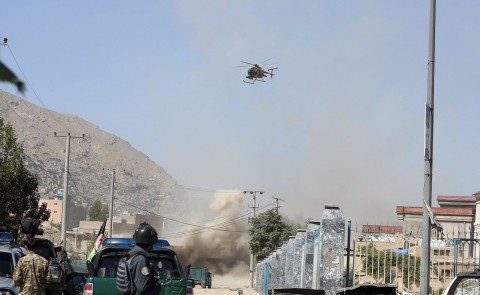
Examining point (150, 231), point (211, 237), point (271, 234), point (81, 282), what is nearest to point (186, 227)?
point (211, 237)

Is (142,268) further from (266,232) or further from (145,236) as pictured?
(266,232)

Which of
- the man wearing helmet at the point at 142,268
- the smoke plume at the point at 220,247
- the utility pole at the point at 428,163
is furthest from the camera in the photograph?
the smoke plume at the point at 220,247

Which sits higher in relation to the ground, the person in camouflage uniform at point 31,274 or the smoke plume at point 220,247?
the person in camouflage uniform at point 31,274

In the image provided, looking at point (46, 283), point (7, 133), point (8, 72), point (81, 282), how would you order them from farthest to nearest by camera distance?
point (7, 133) → point (81, 282) → point (46, 283) → point (8, 72)

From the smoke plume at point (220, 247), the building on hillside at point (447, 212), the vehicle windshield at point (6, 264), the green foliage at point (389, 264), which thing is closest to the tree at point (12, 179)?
the green foliage at point (389, 264)

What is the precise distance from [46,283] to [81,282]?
52.1ft

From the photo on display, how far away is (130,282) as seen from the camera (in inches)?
408

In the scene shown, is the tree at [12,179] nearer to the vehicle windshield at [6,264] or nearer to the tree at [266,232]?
the vehicle windshield at [6,264]

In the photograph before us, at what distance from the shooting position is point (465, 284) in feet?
46.3

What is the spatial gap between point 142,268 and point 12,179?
3140 centimetres

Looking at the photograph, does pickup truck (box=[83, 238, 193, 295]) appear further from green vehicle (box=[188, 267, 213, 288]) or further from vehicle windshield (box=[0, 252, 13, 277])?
green vehicle (box=[188, 267, 213, 288])

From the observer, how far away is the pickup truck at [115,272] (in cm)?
1519

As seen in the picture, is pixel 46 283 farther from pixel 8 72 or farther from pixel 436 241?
pixel 436 241

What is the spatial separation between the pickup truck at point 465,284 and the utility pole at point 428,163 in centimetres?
430
